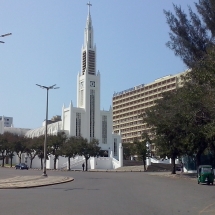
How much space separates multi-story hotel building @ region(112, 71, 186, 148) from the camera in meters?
120

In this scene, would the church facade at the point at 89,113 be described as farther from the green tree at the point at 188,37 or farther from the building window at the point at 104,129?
the green tree at the point at 188,37

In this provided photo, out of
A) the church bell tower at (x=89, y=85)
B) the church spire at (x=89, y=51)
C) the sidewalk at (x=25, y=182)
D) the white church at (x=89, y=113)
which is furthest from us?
the church spire at (x=89, y=51)

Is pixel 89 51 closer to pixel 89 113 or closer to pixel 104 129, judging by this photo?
pixel 89 113

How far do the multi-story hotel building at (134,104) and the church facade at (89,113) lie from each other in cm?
1258

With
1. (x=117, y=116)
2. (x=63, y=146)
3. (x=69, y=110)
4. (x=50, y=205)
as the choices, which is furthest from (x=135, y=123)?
(x=50, y=205)

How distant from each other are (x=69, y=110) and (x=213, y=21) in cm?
8334

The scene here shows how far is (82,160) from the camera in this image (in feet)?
262

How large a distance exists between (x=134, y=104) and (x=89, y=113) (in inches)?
1141

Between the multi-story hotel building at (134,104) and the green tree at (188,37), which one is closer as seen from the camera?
the green tree at (188,37)

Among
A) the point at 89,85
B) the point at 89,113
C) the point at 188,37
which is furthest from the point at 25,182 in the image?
the point at 89,85

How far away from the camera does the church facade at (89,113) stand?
105000mm

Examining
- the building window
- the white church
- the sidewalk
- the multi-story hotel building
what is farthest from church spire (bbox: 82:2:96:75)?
the sidewalk

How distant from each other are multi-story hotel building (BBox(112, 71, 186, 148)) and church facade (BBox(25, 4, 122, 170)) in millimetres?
12580

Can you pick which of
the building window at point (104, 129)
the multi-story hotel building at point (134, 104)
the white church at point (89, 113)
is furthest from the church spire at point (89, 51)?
the multi-story hotel building at point (134, 104)
